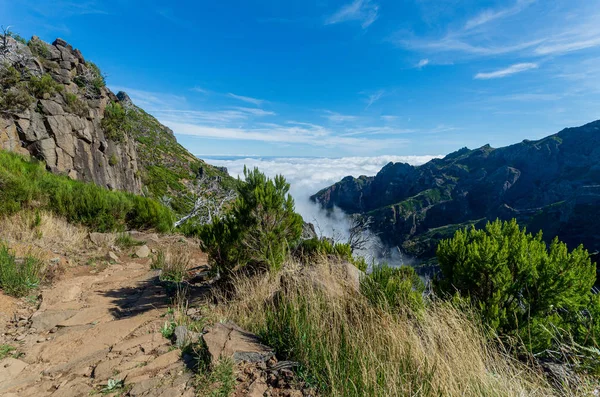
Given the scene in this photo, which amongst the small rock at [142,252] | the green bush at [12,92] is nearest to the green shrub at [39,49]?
the green bush at [12,92]

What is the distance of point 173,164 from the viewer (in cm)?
6762

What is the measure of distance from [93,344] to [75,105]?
20048 mm

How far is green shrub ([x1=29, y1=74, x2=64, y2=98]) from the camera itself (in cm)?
1595

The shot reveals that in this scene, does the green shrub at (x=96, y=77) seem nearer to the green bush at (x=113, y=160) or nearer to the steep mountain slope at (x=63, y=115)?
the steep mountain slope at (x=63, y=115)

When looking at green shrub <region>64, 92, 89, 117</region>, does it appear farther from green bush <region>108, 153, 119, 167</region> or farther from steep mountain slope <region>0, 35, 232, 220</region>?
green bush <region>108, 153, 119, 167</region>

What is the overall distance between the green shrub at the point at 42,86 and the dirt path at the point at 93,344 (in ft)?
52.2

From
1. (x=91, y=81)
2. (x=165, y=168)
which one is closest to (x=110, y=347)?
(x=91, y=81)

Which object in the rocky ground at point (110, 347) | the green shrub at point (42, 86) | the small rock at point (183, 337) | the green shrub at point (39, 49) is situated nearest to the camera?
the rocky ground at point (110, 347)

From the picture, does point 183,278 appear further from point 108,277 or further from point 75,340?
point 75,340

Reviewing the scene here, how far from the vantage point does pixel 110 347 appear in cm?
350

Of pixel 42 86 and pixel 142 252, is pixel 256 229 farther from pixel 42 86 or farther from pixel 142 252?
pixel 42 86

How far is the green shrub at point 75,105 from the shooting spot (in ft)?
57.7

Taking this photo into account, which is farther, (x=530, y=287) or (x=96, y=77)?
(x=96, y=77)

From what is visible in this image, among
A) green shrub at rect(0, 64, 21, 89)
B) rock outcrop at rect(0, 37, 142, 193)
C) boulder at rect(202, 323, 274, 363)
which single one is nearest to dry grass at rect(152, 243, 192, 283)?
boulder at rect(202, 323, 274, 363)
